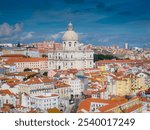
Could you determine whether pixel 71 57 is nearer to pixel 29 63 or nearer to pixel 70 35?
pixel 70 35

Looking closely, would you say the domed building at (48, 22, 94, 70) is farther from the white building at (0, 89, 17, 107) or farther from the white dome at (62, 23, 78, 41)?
the white building at (0, 89, 17, 107)

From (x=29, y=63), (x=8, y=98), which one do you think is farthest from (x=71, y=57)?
(x=8, y=98)

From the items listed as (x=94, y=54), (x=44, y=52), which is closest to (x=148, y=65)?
(x=94, y=54)

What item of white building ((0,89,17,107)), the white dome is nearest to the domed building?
the white dome

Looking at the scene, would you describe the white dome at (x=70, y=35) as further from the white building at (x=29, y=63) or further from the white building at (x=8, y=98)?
the white building at (x=8, y=98)

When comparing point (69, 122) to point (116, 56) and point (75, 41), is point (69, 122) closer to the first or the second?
point (75, 41)

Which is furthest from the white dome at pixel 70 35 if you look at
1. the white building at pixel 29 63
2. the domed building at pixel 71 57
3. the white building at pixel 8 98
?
the white building at pixel 8 98
